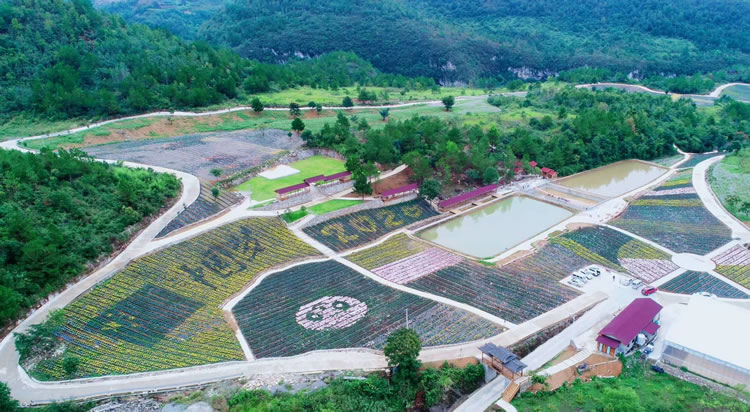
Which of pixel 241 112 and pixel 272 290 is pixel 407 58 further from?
pixel 272 290

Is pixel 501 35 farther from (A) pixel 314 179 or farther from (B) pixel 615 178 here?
(A) pixel 314 179

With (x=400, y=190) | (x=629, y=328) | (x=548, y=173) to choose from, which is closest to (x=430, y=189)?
(x=400, y=190)

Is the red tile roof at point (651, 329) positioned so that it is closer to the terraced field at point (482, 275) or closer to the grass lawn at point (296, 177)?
the terraced field at point (482, 275)

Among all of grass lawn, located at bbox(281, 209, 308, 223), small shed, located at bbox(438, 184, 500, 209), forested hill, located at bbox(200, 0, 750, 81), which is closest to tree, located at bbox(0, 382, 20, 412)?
grass lawn, located at bbox(281, 209, 308, 223)

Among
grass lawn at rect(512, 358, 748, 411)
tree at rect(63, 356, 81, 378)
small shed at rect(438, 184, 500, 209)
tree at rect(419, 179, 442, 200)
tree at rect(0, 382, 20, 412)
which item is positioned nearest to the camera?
tree at rect(0, 382, 20, 412)

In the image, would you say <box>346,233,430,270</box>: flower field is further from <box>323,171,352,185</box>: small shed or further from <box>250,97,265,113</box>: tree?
<box>250,97,265,113</box>: tree

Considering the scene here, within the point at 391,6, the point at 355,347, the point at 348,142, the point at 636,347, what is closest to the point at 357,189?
the point at 348,142
